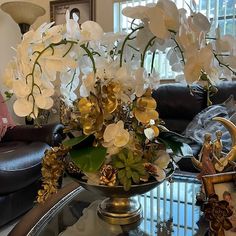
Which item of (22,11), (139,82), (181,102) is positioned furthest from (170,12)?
(22,11)

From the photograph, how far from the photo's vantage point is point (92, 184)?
754mm

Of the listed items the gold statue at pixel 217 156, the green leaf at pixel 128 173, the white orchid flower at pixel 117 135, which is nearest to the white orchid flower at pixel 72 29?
the white orchid flower at pixel 117 135

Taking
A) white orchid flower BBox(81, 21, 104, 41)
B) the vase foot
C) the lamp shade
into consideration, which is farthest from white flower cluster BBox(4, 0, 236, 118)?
the lamp shade

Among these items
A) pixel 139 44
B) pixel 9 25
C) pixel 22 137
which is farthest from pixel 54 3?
pixel 139 44

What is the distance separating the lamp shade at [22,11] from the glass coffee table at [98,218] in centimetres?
218

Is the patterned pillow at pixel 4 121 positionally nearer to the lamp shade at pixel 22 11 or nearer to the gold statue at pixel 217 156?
the lamp shade at pixel 22 11

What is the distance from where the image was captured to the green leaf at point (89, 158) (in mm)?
675

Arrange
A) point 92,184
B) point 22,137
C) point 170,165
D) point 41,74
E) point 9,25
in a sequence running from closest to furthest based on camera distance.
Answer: point 41,74
point 92,184
point 170,165
point 22,137
point 9,25

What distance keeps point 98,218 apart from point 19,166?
39.8 inches

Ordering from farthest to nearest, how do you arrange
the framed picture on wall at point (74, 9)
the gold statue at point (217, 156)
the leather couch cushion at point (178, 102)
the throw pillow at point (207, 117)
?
the framed picture on wall at point (74, 9)
the leather couch cushion at point (178, 102)
the throw pillow at point (207, 117)
the gold statue at point (217, 156)

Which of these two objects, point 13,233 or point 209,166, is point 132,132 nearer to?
point 209,166

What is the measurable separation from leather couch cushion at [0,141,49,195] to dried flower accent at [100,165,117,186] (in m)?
1.07

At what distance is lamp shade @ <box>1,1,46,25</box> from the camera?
9.14ft

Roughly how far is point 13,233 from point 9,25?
9.00 ft
